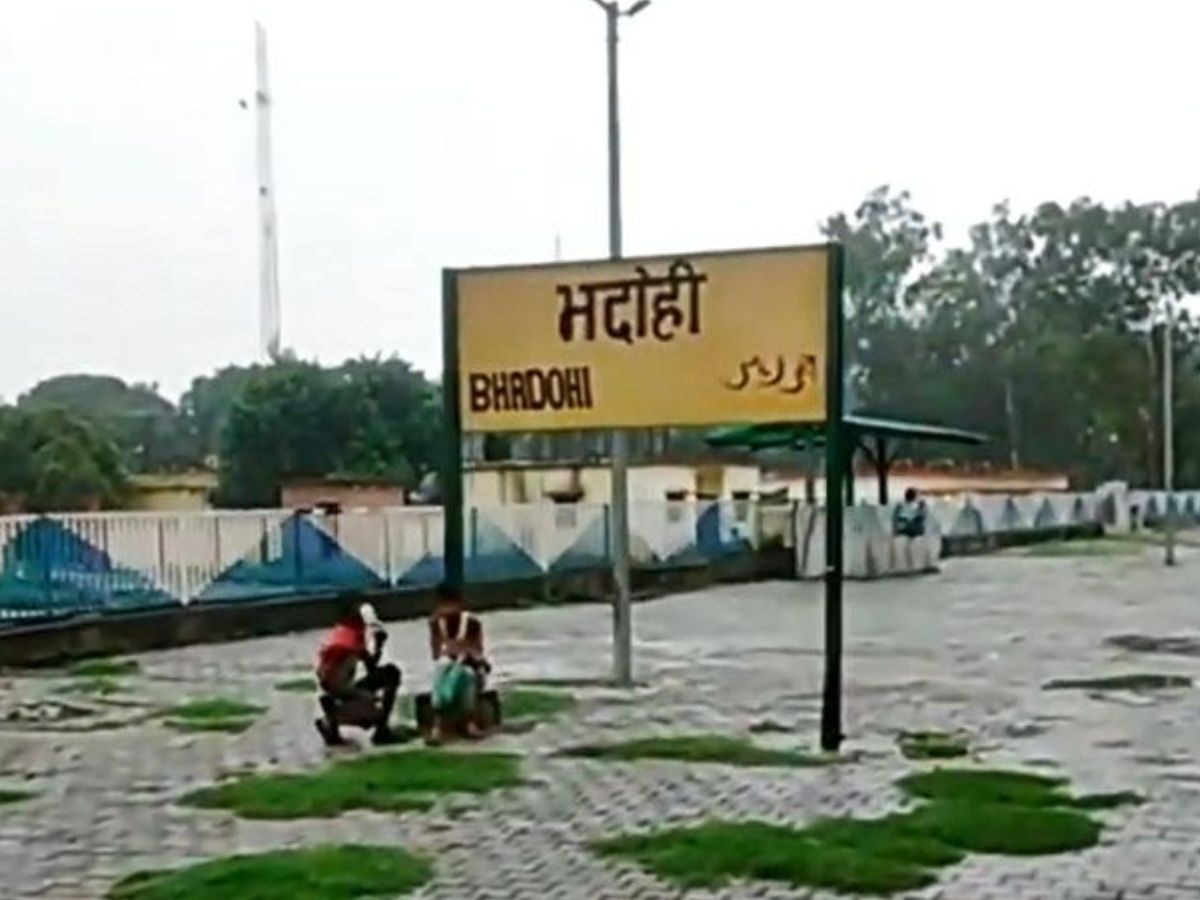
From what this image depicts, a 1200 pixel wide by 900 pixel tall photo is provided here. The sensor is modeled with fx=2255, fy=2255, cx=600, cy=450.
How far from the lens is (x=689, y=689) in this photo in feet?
55.2

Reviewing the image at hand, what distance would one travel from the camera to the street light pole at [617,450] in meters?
17.0

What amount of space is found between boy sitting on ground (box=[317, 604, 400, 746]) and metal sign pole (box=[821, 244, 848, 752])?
254 cm

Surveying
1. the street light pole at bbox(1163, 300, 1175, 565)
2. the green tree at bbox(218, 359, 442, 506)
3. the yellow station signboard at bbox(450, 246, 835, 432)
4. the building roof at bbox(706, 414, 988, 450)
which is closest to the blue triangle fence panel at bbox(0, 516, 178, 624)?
the yellow station signboard at bbox(450, 246, 835, 432)

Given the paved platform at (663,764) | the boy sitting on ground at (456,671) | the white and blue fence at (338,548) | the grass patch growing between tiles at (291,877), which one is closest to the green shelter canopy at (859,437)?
the white and blue fence at (338,548)

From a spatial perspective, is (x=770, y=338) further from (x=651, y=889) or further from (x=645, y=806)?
(x=651, y=889)

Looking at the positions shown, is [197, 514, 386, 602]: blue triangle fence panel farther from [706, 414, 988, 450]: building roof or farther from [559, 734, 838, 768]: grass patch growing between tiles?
[559, 734, 838, 768]: grass patch growing between tiles

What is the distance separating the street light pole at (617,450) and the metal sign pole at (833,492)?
4.01 meters

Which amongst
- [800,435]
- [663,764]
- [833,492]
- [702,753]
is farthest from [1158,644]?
[663,764]

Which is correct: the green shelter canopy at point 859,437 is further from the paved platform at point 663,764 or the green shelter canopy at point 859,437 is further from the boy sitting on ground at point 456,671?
the boy sitting on ground at point 456,671

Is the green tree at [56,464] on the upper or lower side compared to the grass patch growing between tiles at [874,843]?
upper

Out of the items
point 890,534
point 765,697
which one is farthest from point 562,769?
point 890,534

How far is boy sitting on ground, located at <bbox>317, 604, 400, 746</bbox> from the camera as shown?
42.8 ft

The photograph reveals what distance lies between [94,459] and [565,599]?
1783cm

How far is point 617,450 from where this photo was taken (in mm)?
16750
